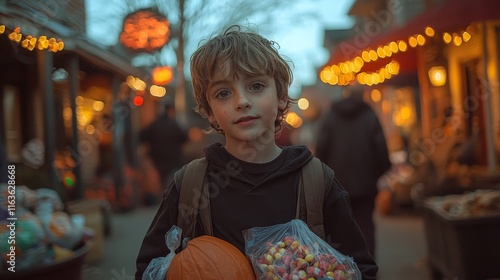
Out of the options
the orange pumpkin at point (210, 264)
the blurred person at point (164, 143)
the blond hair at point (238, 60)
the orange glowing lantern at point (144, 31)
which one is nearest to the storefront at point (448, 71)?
the blurred person at point (164, 143)

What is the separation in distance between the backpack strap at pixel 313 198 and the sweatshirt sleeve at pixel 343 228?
0.14 feet

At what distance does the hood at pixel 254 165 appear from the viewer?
182 cm

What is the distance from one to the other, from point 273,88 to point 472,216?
3005 mm

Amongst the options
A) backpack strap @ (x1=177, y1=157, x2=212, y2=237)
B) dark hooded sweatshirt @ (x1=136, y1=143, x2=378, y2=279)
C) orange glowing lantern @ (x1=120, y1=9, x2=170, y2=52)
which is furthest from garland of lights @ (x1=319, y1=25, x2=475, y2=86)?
backpack strap @ (x1=177, y1=157, x2=212, y2=237)

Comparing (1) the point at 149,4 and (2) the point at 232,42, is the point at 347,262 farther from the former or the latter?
(1) the point at 149,4

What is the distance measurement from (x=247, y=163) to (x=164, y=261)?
16.6 inches

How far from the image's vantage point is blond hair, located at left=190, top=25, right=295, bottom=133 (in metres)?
1.76

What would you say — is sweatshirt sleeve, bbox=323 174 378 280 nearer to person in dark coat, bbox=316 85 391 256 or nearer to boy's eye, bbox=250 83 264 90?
boy's eye, bbox=250 83 264 90

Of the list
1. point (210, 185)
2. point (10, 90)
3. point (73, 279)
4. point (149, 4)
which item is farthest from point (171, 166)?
point (210, 185)

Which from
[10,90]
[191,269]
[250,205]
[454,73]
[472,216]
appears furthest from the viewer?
[454,73]

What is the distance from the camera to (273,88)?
1.82 meters

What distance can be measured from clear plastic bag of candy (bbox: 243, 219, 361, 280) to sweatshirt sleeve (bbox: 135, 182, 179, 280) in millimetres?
283

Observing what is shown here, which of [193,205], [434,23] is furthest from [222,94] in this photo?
[434,23]

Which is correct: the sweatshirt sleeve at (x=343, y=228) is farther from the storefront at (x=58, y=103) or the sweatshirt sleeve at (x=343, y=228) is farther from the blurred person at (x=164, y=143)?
the blurred person at (x=164, y=143)
